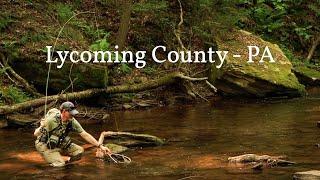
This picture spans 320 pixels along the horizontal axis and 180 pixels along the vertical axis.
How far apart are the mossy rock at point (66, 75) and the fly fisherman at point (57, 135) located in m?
5.29

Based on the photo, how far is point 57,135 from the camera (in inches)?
332

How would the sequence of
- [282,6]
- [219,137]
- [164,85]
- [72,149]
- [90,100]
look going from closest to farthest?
[72,149] < [219,137] < [90,100] < [164,85] < [282,6]

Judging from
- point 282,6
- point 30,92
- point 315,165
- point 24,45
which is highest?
point 282,6

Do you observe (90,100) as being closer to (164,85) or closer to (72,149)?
(164,85)

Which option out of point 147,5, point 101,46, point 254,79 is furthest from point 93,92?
point 254,79

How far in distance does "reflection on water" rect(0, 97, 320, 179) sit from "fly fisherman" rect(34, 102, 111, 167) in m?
0.21

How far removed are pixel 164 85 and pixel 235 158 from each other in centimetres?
780

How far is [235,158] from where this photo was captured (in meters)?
7.94

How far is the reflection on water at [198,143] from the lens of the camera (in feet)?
24.5

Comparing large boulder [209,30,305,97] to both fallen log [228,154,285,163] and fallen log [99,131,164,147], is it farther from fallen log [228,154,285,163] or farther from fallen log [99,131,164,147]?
fallen log [228,154,285,163]

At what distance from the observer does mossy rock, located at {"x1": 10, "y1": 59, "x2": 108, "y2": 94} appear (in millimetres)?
13773

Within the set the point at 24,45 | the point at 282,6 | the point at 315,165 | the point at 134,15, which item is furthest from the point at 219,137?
the point at 282,6

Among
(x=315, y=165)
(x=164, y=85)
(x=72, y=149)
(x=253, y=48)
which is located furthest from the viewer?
(x=253, y=48)

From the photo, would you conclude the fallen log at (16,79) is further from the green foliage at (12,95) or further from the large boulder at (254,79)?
the large boulder at (254,79)
